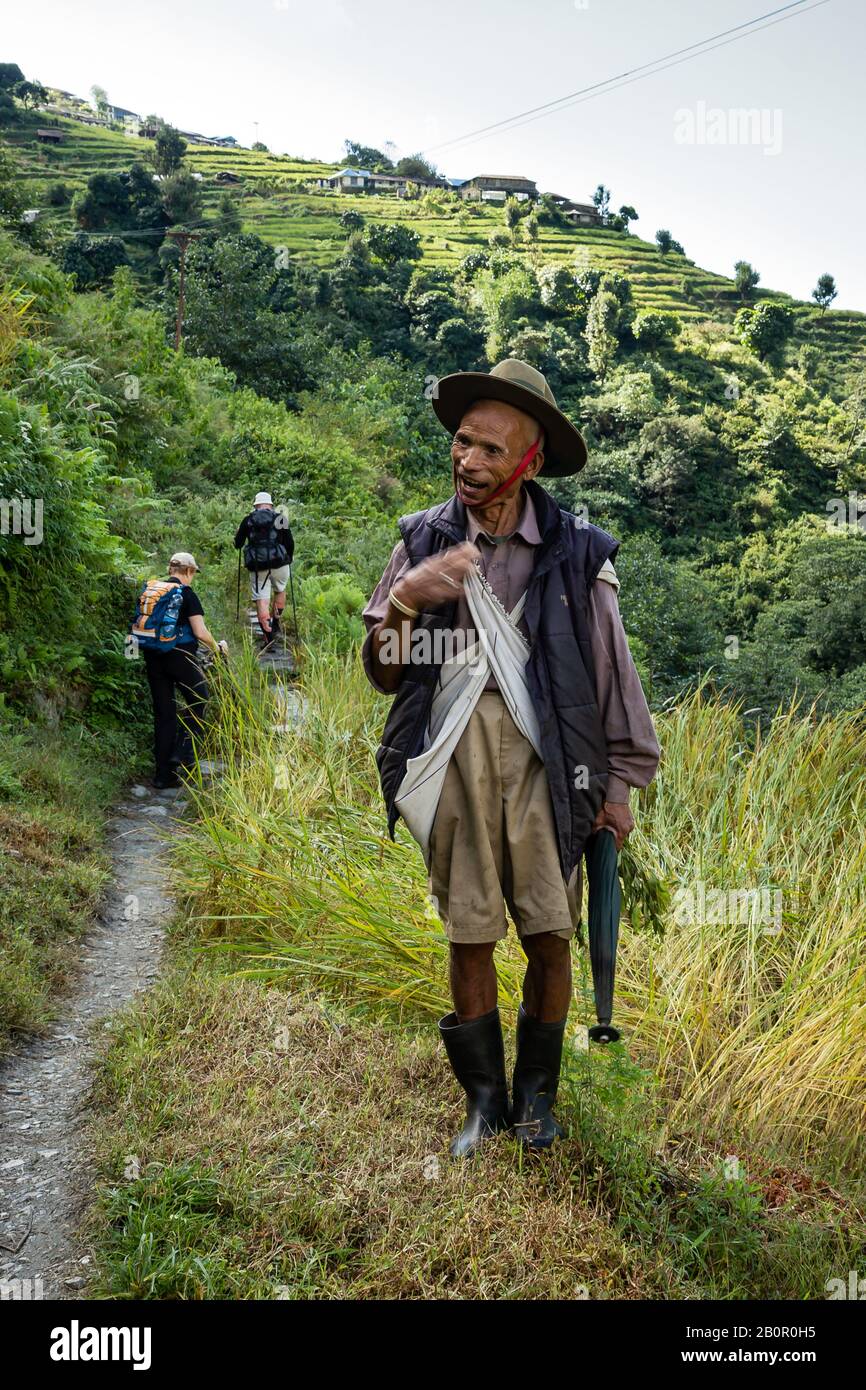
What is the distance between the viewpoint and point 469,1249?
8.10ft

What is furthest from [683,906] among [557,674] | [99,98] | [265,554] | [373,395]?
[99,98]

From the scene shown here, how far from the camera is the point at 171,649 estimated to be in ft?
23.9

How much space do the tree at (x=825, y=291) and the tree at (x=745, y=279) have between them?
14.5 feet

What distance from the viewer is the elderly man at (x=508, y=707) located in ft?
8.84

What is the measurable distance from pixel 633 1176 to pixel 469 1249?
0.58 metres

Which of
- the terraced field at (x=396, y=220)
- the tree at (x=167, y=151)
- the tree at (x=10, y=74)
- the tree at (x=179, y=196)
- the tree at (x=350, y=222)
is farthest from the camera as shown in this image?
the tree at (x=10, y=74)

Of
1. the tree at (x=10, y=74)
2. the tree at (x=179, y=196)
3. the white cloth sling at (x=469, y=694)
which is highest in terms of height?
the tree at (x=10, y=74)

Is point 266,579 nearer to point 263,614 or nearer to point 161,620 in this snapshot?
point 263,614

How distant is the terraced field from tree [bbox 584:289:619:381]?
7.71 metres

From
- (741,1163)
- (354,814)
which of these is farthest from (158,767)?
(741,1163)

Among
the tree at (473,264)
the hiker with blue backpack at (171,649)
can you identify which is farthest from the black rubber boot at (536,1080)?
the tree at (473,264)

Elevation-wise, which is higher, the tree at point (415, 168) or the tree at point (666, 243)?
the tree at point (415, 168)

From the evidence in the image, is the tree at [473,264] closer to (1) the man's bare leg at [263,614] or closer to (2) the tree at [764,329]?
(2) the tree at [764,329]

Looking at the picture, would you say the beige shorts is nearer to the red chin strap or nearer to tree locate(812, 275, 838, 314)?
the red chin strap
